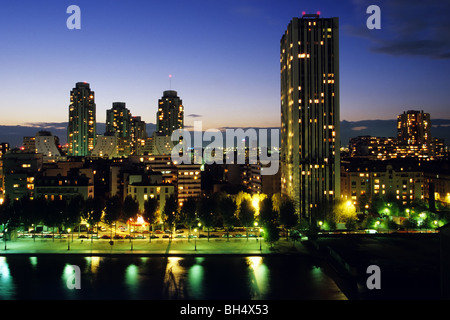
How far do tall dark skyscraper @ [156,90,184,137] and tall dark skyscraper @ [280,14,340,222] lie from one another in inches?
3788

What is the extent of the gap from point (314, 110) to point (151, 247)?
75.0ft

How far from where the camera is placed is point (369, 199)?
4572 cm

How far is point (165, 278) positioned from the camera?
20.6 metres

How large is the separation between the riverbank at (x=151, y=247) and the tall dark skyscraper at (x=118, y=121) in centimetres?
10960

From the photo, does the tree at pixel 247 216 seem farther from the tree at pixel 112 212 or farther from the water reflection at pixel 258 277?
the tree at pixel 112 212

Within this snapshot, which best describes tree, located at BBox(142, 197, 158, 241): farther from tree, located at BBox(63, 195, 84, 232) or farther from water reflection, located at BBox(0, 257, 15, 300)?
water reflection, located at BBox(0, 257, 15, 300)

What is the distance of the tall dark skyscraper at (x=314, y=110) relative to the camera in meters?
39.3

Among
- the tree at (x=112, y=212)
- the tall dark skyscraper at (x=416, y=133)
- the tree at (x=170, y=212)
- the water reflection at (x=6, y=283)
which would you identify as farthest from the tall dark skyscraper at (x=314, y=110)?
the tall dark skyscraper at (x=416, y=133)

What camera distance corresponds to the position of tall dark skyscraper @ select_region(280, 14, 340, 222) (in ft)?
129

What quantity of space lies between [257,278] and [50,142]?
299 feet

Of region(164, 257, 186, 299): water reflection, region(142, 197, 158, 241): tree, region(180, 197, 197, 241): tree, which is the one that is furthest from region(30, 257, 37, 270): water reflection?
region(180, 197, 197, 241): tree

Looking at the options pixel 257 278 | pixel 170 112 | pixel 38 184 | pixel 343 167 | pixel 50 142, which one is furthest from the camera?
pixel 170 112
